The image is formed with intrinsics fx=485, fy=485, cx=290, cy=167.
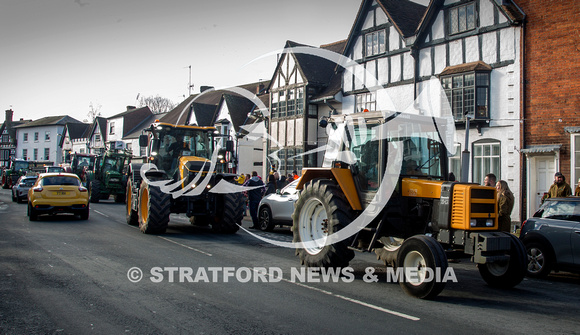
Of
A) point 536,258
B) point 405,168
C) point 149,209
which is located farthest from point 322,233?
point 149,209

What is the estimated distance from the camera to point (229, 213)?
44.6 feet

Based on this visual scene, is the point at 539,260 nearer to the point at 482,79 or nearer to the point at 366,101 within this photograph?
the point at 482,79

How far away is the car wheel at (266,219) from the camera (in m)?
15.4

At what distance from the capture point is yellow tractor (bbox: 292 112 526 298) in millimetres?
6934

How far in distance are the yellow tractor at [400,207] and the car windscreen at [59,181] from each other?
37.2ft

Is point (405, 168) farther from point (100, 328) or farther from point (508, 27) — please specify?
point (508, 27)

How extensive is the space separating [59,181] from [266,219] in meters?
7.56

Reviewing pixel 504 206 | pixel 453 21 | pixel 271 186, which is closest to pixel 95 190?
pixel 271 186

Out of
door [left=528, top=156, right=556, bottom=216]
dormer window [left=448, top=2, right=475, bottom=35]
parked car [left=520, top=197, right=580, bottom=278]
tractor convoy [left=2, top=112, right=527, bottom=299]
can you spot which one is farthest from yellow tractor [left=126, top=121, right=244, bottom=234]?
dormer window [left=448, top=2, right=475, bottom=35]

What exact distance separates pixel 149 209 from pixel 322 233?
5817mm

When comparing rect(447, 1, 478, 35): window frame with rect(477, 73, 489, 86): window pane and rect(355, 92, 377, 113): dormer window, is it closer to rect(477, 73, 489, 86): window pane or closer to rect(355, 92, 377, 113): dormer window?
rect(477, 73, 489, 86): window pane

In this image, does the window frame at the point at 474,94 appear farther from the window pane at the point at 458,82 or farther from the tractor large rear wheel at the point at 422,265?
the tractor large rear wheel at the point at 422,265

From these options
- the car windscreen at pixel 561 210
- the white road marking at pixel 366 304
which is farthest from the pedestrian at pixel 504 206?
the white road marking at pixel 366 304

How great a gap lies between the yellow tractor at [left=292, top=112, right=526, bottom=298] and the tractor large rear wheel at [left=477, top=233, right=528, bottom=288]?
0.05ft
